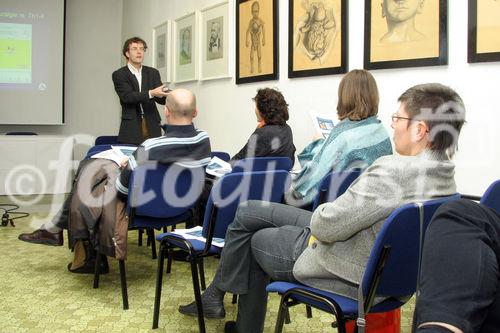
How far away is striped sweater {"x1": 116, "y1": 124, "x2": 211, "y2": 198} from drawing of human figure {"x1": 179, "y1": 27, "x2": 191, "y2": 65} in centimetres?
298

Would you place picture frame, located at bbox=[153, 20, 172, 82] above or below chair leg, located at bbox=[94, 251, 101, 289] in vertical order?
above

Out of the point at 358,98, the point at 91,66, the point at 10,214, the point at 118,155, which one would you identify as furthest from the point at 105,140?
the point at 358,98

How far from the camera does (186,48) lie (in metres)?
5.54

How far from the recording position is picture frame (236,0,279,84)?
4.17m

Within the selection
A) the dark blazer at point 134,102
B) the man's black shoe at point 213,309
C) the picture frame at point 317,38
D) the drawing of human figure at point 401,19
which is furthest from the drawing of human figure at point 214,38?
the man's black shoe at point 213,309

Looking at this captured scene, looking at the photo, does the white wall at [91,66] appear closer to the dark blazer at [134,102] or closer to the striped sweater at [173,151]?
the dark blazer at [134,102]

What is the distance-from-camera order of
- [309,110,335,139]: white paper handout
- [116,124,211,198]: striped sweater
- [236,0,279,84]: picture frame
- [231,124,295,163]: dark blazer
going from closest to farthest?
[116,124,211,198]: striped sweater
[309,110,335,139]: white paper handout
[231,124,295,163]: dark blazer
[236,0,279,84]: picture frame

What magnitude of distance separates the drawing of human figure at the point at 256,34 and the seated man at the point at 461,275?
3623mm

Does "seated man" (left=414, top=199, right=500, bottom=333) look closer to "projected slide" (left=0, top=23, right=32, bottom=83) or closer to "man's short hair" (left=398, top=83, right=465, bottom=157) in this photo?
"man's short hair" (left=398, top=83, right=465, bottom=157)

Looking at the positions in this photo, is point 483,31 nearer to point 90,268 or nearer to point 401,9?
point 401,9

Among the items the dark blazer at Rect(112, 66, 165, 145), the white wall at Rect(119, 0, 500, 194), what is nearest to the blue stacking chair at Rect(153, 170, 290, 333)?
the white wall at Rect(119, 0, 500, 194)

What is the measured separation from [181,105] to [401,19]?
1470mm

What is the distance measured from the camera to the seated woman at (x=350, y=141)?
2234mm

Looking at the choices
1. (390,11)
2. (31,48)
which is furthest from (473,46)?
(31,48)
